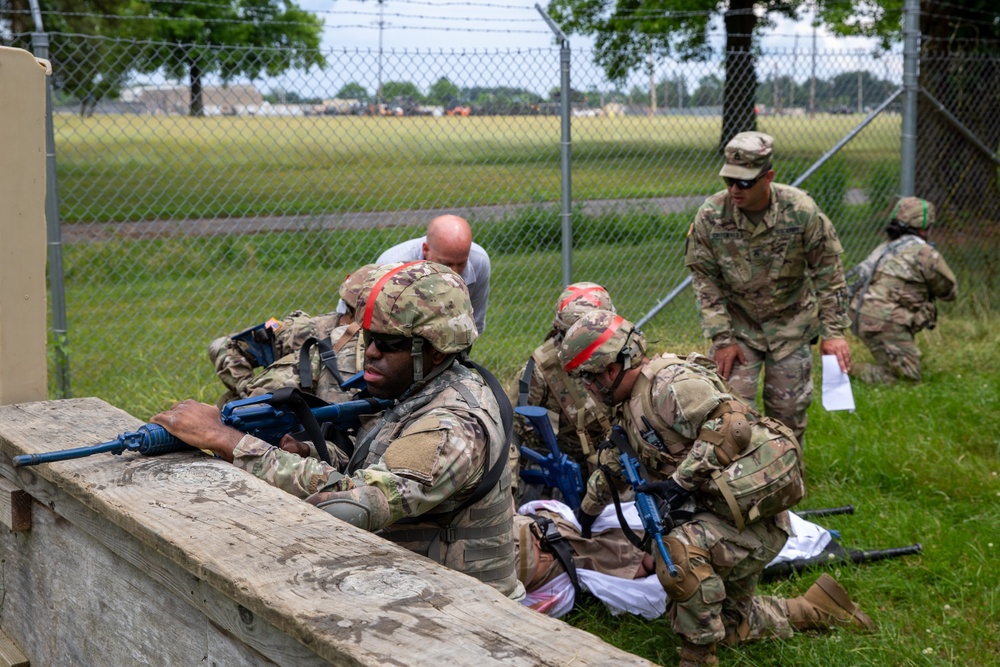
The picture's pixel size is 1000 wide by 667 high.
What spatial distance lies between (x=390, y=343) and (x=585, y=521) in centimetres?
186

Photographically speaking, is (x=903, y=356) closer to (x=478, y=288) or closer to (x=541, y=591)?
(x=478, y=288)

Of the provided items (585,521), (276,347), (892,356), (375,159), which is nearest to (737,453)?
(585,521)

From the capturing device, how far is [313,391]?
402 centimetres

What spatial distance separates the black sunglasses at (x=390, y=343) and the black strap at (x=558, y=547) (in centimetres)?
173

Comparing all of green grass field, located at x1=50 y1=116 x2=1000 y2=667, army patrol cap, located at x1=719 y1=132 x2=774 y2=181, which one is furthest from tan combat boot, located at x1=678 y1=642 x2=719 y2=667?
army patrol cap, located at x1=719 y1=132 x2=774 y2=181

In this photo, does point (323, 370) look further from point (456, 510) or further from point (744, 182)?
point (744, 182)

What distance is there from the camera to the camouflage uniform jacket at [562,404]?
5.11 m

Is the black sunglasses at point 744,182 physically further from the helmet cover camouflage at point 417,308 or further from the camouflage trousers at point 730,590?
the helmet cover camouflage at point 417,308

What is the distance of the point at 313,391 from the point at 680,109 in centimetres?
465

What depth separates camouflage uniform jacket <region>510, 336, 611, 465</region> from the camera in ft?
16.8

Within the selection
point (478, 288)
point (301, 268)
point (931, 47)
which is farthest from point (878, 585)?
point (931, 47)

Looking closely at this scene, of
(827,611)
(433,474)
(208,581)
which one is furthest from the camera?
(827,611)

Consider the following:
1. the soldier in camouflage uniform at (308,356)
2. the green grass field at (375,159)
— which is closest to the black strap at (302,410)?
the soldier in camouflage uniform at (308,356)

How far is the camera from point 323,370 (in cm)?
405
